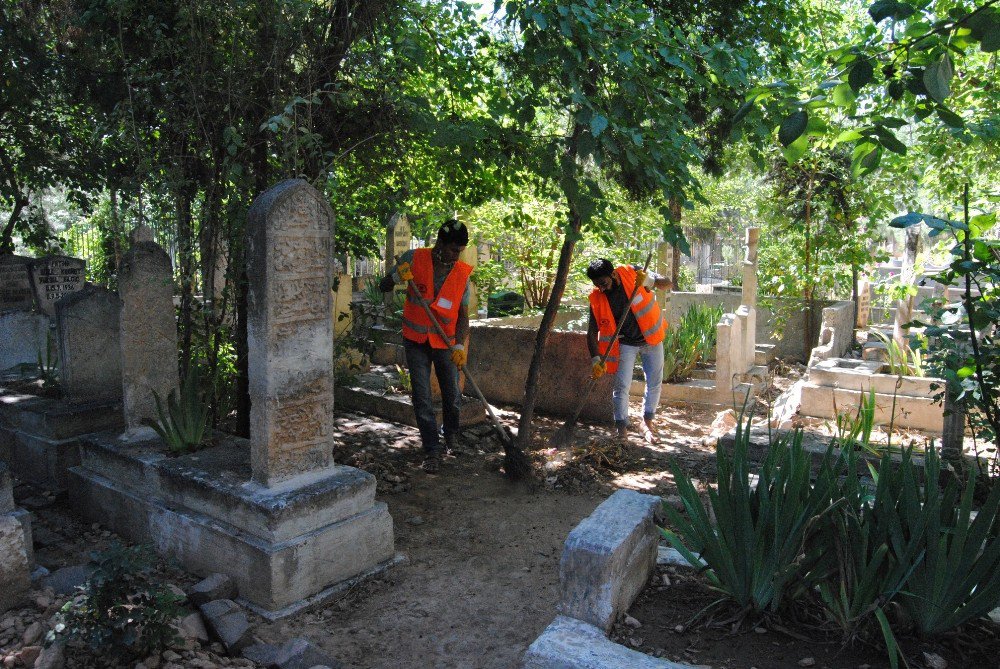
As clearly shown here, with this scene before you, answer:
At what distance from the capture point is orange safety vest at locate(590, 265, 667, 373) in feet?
20.2

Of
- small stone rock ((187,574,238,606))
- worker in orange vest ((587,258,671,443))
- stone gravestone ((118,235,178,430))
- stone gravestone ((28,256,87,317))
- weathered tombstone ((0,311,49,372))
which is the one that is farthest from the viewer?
stone gravestone ((28,256,87,317))

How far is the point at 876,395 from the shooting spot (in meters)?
7.01

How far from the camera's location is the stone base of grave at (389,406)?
6.65m

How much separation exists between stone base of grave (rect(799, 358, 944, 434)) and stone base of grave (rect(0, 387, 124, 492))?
5.98m

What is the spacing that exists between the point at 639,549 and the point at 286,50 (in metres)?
3.81

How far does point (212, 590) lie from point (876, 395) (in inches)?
238

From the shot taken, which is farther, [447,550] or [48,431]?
[48,431]

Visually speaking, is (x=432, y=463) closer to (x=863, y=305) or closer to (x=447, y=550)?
(x=447, y=550)

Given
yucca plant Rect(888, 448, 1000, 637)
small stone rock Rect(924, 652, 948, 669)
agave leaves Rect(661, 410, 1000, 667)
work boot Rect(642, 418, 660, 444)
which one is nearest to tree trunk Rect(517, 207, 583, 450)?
work boot Rect(642, 418, 660, 444)

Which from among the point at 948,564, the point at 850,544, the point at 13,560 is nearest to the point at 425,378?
the point at 13,560

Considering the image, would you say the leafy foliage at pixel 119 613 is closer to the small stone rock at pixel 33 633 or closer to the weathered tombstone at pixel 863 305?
the small stone rock at pixel 33 633

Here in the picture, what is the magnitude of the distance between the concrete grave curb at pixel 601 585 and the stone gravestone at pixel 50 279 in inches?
323

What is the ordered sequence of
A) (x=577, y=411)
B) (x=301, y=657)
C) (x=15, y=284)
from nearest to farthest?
(x=301, y=657) → (x=577, y=411) → (x=15, y=284)

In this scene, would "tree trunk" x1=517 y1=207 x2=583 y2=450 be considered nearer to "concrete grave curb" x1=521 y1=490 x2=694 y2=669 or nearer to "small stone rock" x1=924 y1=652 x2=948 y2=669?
"concrete grave curb" x1=521 y1=490 x2=694 y2=669
